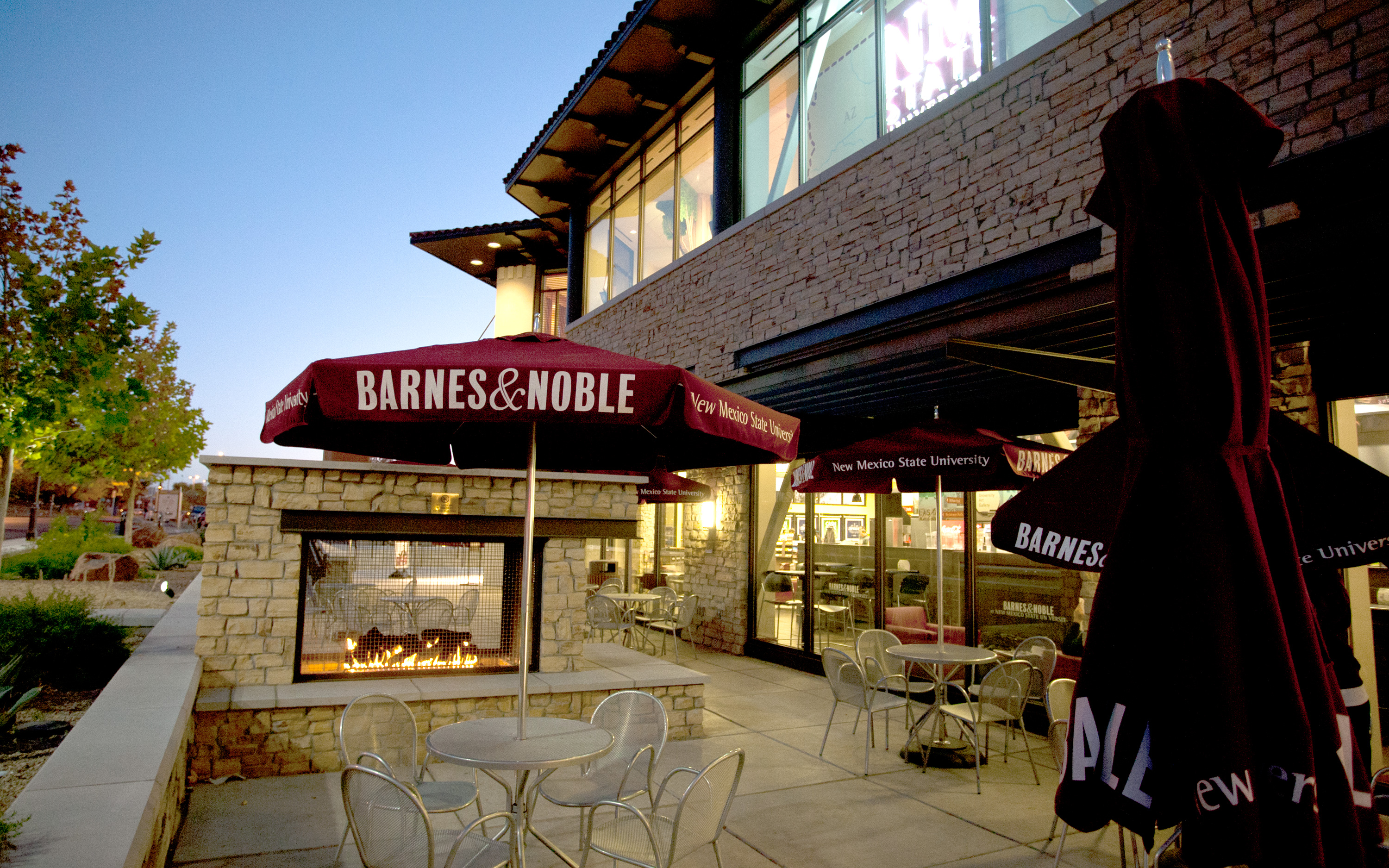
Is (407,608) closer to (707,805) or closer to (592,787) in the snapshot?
(592,787)

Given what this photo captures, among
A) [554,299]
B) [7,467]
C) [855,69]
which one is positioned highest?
[554,299]

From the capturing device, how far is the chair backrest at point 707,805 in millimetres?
2834

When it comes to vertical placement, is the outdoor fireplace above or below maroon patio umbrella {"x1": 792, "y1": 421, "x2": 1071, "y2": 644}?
below

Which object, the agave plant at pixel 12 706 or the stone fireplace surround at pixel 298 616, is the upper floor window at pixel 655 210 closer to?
the stone fireplace surround at pixel 298 616

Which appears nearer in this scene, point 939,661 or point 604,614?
point 939,661

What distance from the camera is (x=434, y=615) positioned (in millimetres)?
6387

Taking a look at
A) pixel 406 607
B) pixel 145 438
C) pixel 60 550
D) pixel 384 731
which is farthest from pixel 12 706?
pixel 145 438

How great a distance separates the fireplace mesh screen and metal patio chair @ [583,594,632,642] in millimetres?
3341

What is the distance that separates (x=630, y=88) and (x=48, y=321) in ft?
26.4

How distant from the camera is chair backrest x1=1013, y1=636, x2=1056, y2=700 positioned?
559 cm

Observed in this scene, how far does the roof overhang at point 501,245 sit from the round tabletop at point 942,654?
11694mm

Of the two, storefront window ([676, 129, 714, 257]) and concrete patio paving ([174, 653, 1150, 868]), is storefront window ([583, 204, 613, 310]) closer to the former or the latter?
storefront window ([676, 129, 714, 257])

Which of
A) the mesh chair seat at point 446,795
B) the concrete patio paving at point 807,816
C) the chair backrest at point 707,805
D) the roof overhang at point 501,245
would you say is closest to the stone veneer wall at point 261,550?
the concrete patio paving at point 807,816

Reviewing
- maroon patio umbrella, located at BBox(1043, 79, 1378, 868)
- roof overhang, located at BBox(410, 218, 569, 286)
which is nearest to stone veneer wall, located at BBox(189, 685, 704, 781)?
maroon patio umbrella, located at BBox(1043, 79, 1378, 868)
